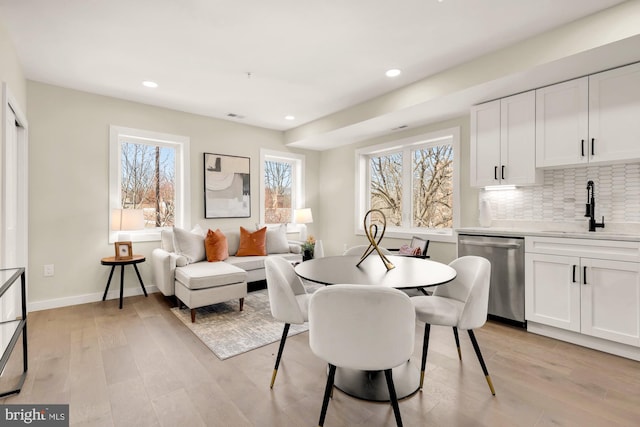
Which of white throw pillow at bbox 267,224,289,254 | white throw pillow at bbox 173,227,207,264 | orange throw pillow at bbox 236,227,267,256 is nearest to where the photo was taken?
white throw pillow at bbox 173,227,207,264

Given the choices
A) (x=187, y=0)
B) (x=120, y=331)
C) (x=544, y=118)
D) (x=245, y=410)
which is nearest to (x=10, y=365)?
(x=120, y=331)

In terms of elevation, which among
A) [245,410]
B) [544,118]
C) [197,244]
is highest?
[544,118]

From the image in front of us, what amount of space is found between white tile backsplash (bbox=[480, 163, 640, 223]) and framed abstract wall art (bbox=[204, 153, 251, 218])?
352cm

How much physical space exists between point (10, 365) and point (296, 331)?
2.15 meters

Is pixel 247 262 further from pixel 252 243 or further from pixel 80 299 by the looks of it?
pixel 80 299

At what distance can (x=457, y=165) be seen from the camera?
4.07 meters

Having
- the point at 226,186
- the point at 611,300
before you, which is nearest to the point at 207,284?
the point at 226,186

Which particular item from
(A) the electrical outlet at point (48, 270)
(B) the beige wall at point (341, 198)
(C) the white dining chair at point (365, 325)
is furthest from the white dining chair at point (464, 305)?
(A) the electrical outlet at point (48, 270)

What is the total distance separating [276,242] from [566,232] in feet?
11.6

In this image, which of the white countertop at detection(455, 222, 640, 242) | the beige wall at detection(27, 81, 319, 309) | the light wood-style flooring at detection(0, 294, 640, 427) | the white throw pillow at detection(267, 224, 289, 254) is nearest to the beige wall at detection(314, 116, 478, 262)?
the white countertop at detection(455, 222, 640, 242)

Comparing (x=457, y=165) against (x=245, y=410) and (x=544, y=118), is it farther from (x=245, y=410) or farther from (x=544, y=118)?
(x=245, y=410)

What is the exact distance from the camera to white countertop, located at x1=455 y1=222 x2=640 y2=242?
2.55 m

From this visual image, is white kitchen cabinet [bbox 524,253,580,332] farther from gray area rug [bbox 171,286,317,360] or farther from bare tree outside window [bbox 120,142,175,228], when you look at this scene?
bare tree outside window [bbox 120,142,175,228]

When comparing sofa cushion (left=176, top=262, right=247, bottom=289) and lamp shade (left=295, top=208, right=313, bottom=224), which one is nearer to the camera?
sofa cushion (left=176, top=262, right=247, bottom=289)
